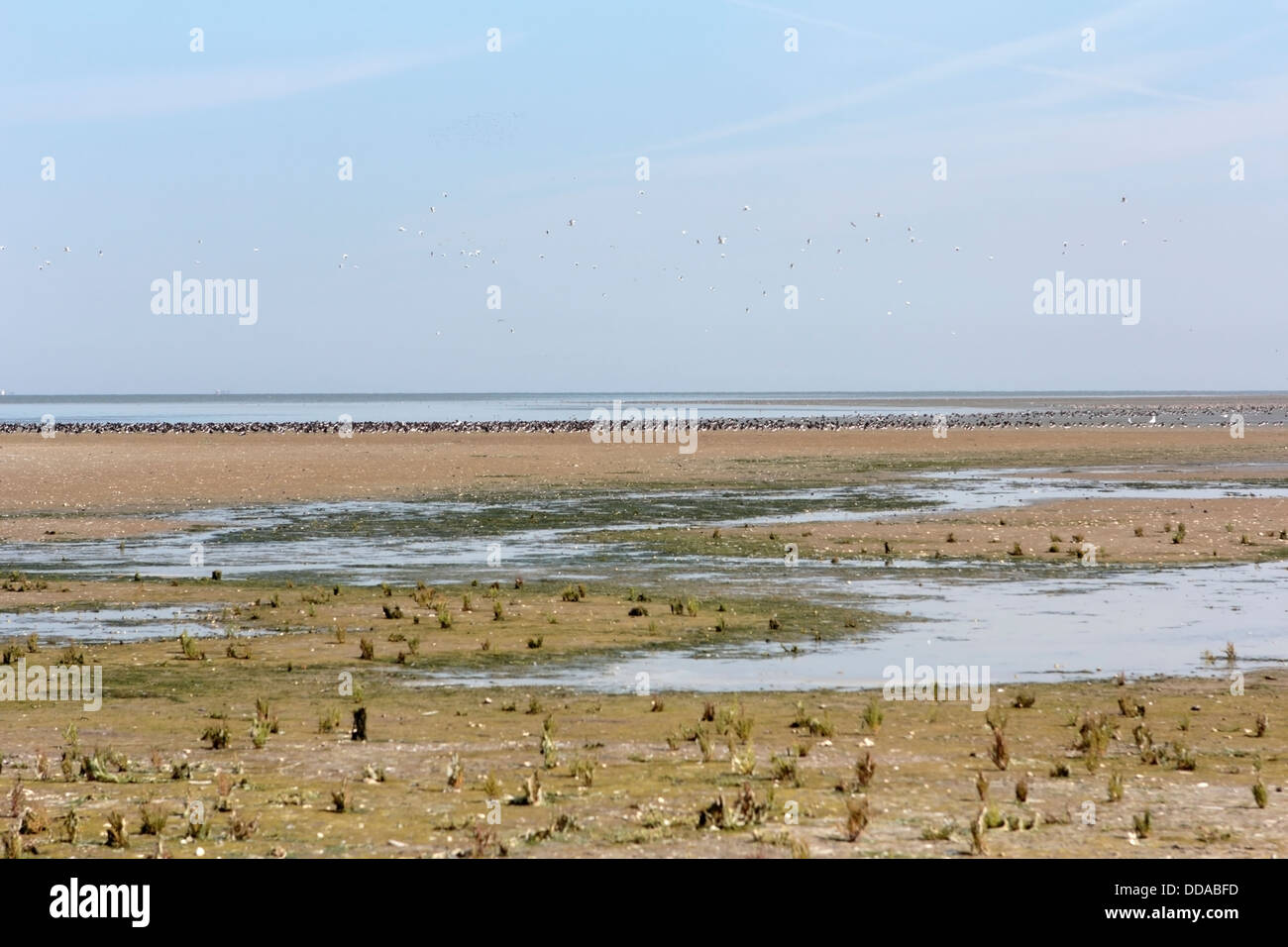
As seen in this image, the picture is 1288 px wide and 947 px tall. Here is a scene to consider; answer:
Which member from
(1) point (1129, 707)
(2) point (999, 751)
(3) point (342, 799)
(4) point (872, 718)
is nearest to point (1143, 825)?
(2) point (999, 751)

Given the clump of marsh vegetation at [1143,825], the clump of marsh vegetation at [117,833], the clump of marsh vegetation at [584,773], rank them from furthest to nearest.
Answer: the clump of marsh vegetation at [584,773]
the clump of marsh vegetation at [1143,825]
the clump of marsh vegetation at [117,833]

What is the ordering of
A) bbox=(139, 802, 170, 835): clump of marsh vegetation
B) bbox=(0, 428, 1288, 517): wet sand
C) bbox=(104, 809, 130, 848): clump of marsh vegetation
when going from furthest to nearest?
bbox=(0, 428, 1288, 517): wet sand < bbox=(139, 802, 170, 835): clump of marsh vegetation < bbox=(104, 809, 130, 848): clump of marsh vegetation

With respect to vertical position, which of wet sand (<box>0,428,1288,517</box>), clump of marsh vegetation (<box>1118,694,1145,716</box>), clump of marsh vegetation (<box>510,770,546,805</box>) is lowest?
clump of marsh vegetation (<box>1118,694,1145,716</box>)

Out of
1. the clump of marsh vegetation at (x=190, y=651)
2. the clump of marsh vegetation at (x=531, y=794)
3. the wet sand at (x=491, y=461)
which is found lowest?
the clump of marsh vegetation at (x=531, y=794)

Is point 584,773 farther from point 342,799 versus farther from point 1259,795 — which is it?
point 1259,795

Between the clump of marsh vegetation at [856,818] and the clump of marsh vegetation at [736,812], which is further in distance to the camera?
the clump of marsh vegetation at [736,812]

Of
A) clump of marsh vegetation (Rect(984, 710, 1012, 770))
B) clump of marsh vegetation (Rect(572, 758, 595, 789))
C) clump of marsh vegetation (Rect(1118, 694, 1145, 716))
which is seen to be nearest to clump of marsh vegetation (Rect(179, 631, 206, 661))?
clump of marsh vegetation (Rect(572, 758, 595, 789))

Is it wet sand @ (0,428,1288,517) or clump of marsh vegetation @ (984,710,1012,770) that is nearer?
clump of marsh vegetation @ (984,710,1012,770)

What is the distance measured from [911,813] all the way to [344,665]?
1100 cm

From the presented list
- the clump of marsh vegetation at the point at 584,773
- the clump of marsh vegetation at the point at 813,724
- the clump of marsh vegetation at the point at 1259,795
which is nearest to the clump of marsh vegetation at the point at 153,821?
the clump of marsh vegetation at the point at 584,773

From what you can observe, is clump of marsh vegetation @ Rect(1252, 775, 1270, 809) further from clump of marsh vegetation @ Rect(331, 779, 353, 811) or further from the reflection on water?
clump of marsh vegetation @ Rect(331, 779, 353, 811)

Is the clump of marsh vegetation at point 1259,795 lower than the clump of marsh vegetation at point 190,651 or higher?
lower

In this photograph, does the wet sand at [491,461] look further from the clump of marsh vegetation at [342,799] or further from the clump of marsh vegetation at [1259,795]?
the clump of marsh vegetation at [1259,795]

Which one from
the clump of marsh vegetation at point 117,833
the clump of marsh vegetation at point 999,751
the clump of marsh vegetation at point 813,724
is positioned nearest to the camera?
the clump of marsh vegetation at point 117,833
